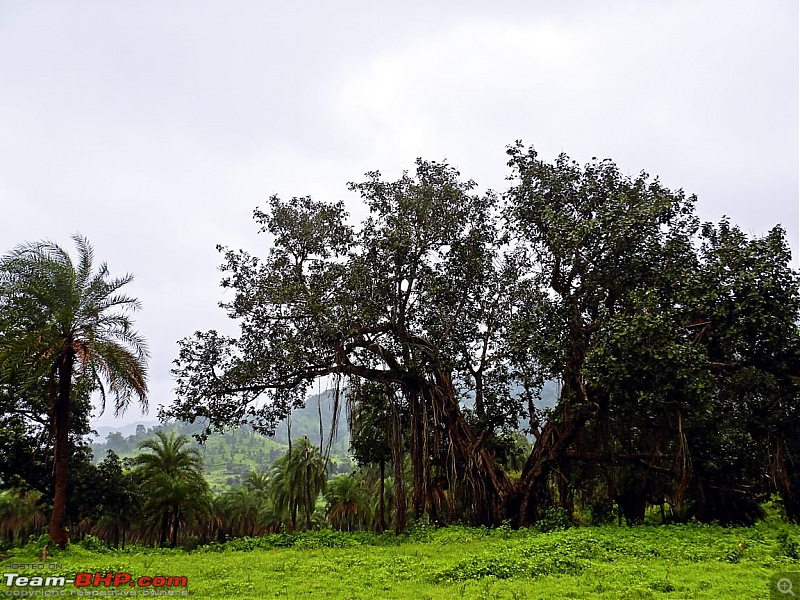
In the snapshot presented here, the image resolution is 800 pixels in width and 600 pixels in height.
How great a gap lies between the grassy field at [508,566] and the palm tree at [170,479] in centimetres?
1552

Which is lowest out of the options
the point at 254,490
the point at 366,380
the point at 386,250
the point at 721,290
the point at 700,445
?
the point at 254,490

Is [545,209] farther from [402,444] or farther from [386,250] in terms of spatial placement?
[402,444]

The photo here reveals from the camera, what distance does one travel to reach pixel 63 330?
14836 mm

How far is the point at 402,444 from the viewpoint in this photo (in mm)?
16969

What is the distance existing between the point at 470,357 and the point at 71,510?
18769 millimetres

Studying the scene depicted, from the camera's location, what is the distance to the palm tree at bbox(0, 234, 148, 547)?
47.8ft

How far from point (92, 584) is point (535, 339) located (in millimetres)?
10970

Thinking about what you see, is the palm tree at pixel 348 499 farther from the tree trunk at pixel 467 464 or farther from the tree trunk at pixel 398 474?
the tree trunk at pixel 467 464

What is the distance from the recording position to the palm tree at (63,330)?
47.8 feet

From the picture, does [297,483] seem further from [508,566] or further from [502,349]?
[508,566]

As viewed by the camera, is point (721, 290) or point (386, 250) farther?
point (386, 250)

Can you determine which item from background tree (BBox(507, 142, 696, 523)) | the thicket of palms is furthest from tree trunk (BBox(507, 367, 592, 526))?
the thicket of palms

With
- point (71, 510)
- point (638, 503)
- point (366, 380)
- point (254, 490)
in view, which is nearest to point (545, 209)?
point (366, 380)

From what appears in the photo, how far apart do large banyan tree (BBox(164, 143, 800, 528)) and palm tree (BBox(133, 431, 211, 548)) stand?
46.3ft
